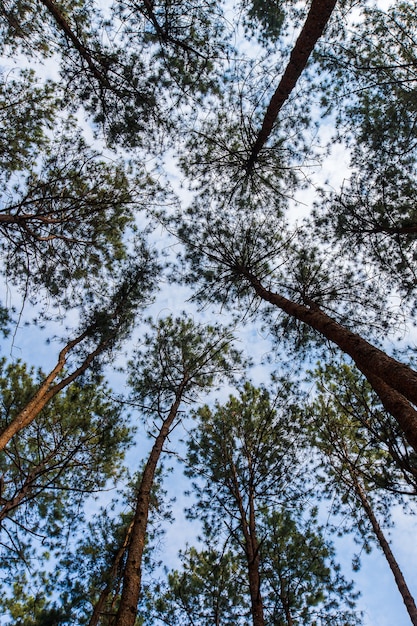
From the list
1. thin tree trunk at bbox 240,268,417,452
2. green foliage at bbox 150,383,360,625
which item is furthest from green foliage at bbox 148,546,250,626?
thin tree trunk at bbox 240,268,417,452

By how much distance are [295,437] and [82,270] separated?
5233 millimetres

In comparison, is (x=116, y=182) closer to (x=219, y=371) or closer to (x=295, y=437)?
(x=219, y=371)

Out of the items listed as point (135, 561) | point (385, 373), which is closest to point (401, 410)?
point (385, 373)

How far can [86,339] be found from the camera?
25.2ft

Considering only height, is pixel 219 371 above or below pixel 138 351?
below

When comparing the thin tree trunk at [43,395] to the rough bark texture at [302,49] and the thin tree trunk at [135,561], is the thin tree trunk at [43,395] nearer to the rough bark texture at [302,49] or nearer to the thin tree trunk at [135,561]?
the thin tree trunk at [135,561]

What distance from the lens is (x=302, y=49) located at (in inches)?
192

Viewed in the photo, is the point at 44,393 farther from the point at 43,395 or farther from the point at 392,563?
the point at 392,563

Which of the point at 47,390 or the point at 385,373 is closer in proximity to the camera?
the point at 385,373

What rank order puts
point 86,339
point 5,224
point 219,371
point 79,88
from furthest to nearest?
1. point 219,371
2. point 86,339
3. point 79,88
4. point 5,224

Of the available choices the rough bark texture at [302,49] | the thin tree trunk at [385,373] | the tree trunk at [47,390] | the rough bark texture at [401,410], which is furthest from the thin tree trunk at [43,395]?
the rough bark texture at [302,49]

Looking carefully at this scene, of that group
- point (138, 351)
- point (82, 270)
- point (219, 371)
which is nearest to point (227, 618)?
point (219, 371)

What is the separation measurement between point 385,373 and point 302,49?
433cm

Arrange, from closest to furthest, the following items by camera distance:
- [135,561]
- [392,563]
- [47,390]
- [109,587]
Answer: [135,561] → [109,587] → [392,563] → [47,390]
